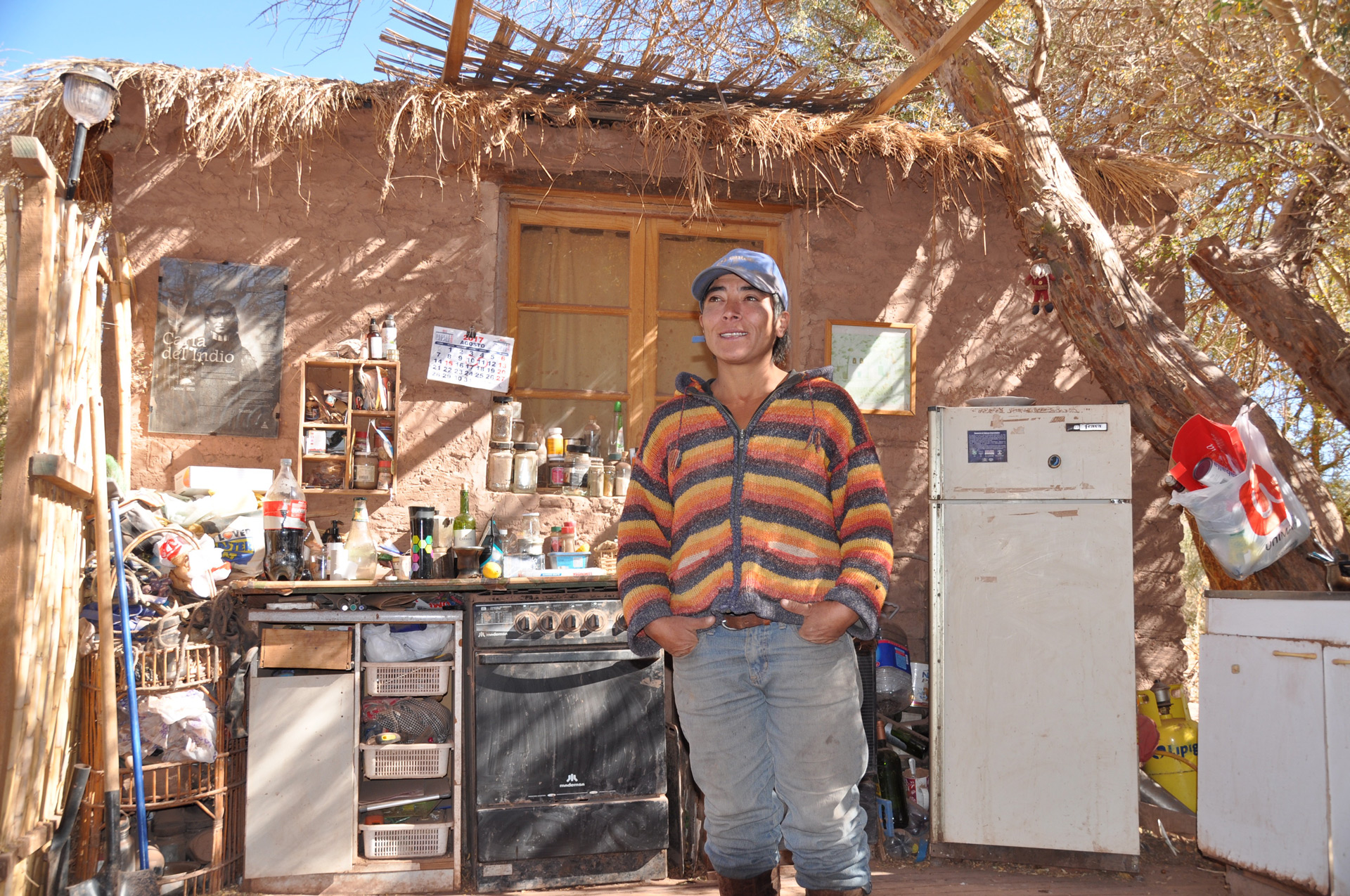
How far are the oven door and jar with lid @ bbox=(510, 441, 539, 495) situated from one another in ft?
3.10

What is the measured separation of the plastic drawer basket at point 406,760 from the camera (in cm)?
333

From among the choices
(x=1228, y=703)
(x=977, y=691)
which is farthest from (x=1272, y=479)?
(x=977, y=691)

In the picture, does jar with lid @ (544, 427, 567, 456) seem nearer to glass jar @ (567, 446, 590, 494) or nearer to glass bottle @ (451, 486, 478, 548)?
glass jar @ (567, 446, 590, 494)

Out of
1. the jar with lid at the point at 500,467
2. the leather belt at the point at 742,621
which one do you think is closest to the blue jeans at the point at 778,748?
the leather belt at the point at 742,621

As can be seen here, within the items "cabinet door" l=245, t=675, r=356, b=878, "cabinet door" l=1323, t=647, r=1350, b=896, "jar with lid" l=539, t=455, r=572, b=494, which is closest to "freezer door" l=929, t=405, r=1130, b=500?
"cabinet door" l=1323, t=647, r=1350, b=896

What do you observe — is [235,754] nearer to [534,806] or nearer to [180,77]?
[534,806]

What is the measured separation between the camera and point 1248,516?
3.41 metres

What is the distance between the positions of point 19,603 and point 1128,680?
12.1 ft

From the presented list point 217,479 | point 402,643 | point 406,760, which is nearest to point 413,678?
point 402,643

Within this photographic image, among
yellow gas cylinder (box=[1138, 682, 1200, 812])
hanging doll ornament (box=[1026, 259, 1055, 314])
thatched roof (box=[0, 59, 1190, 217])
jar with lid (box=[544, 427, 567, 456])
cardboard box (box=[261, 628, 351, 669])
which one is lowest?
yellow gas cylinder (box=[1138, 682, 1200, 812])

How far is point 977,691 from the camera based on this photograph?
3547 mm

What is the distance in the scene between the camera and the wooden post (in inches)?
103

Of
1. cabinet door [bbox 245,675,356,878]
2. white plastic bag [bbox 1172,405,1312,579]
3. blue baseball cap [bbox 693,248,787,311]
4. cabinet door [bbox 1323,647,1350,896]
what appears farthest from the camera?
white plastic bag [bbox 1172,405,1312,579]

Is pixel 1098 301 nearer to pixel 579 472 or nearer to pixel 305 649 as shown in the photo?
pixel 579 472
